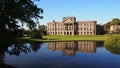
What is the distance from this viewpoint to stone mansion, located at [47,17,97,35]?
166 meters

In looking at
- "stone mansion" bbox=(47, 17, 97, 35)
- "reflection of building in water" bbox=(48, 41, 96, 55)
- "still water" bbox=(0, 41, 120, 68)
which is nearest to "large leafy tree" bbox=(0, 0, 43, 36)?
"still water" bbox=(0, 41, 120, 68)

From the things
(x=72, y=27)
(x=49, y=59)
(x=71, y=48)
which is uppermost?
(x=72, y=27)

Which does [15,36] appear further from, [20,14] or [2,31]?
[20,14]

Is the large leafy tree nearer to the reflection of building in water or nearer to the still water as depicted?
the still water

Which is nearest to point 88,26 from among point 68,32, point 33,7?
point 68,32

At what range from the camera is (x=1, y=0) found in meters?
16.7

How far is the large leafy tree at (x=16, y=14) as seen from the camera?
17.3 meters

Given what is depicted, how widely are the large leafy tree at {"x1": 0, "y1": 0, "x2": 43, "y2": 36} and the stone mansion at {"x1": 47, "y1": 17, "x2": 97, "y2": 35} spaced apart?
146 metres

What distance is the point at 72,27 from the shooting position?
554ft

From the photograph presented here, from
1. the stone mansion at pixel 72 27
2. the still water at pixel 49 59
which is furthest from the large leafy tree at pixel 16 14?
the stone mansion at pixel 72 27

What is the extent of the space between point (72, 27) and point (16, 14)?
152 meters

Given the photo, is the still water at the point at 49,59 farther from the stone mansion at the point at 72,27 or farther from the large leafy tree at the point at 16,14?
the stone mansion at the point at 72,27

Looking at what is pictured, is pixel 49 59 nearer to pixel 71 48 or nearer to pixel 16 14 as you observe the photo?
pixel 16 14

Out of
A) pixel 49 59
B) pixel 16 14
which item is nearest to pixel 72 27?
pixel 49 59
